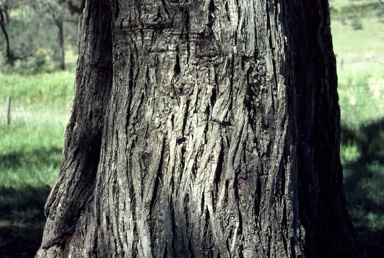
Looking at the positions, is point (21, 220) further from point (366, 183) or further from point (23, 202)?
point (366, 183)

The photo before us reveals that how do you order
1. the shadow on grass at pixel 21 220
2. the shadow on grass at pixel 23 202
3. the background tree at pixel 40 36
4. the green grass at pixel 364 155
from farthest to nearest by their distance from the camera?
the background tree at pixel 40 36 < the green grass at pixel 364 155 < the shadow on grass at pixel 23 202 < the shadow on grass at pixel 21 220

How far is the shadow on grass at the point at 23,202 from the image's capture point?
6477 millimetres

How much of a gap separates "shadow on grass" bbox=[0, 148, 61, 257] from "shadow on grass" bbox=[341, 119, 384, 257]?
3.02 m

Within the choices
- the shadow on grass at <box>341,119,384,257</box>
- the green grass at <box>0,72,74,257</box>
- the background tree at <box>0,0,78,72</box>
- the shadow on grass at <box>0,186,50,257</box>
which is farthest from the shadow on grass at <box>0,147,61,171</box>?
the background tree at <box>0,0,78,72</box>

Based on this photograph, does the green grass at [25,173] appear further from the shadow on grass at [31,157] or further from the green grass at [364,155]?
the green grass at [364,155]

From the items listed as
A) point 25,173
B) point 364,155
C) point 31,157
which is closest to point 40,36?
point 31,157

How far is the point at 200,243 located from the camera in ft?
9.37

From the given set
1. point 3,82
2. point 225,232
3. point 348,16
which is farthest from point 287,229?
point 348,16

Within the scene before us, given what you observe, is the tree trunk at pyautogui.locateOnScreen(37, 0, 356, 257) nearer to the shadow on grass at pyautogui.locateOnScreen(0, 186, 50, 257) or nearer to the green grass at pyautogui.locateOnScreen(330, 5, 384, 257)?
the green grass at pyautogui.locateOnScreen(330, 5, 384, 257)

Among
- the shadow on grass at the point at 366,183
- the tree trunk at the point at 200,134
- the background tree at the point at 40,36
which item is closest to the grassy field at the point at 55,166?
the shadow on grass at the point at 366,183

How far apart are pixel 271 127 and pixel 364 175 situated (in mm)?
6727

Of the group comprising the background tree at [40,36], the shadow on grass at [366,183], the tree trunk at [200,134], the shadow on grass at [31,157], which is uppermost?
the background tree at [40,36]

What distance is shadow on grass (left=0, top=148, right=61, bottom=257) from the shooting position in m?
6.48

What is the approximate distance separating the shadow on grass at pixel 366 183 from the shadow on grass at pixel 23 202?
3019mm
